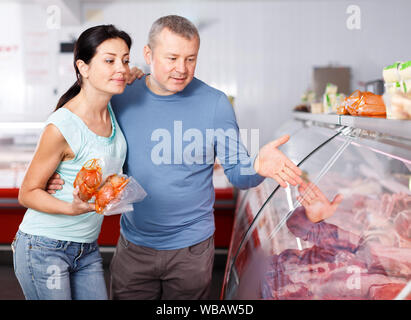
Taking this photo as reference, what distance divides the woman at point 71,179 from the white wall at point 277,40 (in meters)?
4.65

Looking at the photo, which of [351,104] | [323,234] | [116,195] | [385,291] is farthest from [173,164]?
[385,291]

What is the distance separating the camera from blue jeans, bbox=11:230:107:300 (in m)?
1.32

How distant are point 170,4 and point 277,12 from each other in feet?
5.22

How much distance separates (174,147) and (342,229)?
73 centimetres

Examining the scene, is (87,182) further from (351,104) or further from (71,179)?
(351,104)

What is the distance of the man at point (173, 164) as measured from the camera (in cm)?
150

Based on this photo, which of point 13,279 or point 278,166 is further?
point 13,279

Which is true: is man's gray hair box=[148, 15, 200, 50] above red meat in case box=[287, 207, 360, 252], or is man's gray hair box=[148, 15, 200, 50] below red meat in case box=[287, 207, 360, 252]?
above

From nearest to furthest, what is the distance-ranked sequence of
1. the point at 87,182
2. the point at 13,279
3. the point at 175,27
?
the point at 87,182 → the point at 175,27 → the point at 13,279

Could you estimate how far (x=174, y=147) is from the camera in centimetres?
160

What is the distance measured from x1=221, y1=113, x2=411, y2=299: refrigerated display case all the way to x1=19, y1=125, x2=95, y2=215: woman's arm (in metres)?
0.75

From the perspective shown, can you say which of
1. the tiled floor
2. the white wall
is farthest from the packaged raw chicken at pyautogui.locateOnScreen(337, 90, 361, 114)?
the white wall

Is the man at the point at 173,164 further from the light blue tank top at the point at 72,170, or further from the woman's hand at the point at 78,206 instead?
the woman's hand at the point at 78,206

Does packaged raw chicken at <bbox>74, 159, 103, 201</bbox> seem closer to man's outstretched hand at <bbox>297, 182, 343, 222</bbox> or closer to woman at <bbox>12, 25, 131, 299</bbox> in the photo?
woman at <bbox>12, 25, 131, 299</bbox>
